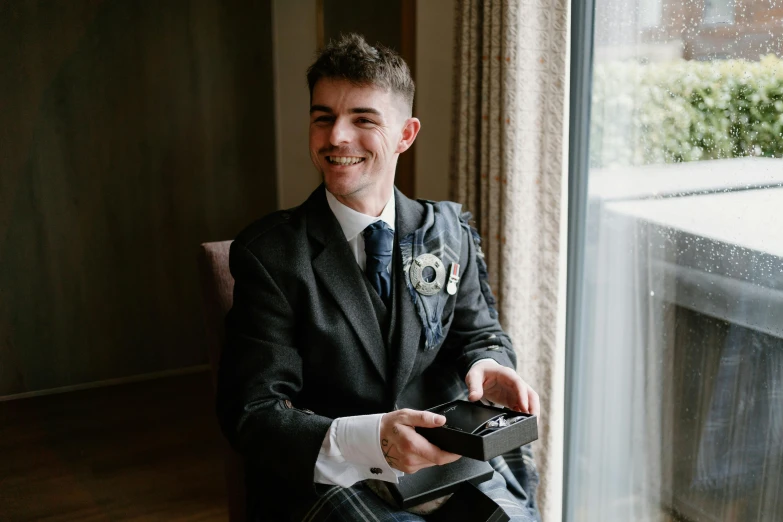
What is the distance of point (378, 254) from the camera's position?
1491 millimetres

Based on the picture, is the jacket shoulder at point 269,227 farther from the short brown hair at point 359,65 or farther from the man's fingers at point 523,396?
the man's fingers at point 523,396

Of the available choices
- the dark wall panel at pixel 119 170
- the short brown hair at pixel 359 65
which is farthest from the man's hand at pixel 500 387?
the dark wall panel at pixel 119 170

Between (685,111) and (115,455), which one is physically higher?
(685,111)

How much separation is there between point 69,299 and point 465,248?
2256mm

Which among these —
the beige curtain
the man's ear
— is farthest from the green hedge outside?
the man's ear

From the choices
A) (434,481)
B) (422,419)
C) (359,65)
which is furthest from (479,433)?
(359,65)

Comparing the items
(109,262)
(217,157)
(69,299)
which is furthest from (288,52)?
(69,299)

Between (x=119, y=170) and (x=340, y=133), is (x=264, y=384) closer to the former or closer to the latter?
(x=340, y=133)

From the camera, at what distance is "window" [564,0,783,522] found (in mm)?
1612

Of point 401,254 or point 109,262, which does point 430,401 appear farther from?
point 109,262

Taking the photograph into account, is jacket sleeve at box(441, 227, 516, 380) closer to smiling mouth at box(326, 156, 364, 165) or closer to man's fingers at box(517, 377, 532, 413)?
man's fingers at box(517, 377, 532, 413)

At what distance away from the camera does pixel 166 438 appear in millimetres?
2986

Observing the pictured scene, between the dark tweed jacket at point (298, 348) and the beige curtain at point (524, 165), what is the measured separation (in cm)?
60

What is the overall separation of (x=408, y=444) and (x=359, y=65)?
670 mm
